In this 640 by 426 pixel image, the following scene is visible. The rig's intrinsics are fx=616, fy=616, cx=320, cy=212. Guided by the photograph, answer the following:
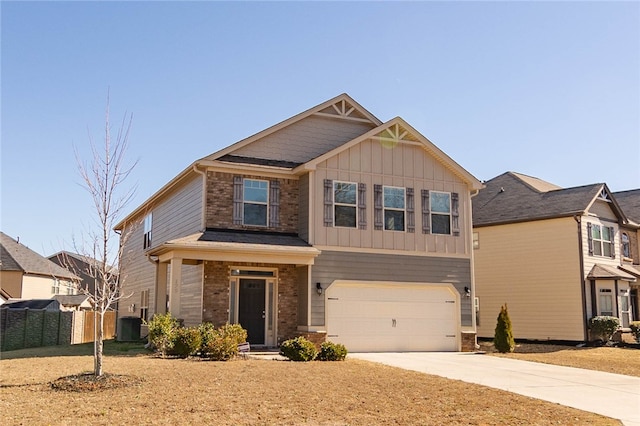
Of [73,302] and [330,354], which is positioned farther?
[73,302]

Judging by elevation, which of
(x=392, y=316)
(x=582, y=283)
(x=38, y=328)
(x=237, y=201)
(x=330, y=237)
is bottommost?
(x=38, y=328)

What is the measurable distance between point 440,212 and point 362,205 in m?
3.09

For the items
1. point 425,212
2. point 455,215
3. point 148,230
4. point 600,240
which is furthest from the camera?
point 148,230

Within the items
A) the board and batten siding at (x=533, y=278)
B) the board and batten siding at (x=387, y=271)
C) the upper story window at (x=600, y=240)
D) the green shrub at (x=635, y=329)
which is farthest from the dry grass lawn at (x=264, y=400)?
the green shrub at (x=635, y=329)

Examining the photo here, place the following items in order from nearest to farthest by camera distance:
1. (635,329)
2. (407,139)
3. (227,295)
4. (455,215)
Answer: (227,295) → (407,139) → (455,215) → (635,329)

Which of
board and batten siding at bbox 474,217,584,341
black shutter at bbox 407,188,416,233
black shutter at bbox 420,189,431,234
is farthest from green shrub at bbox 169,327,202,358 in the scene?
board and batten siding at bbox 474,217,584,341

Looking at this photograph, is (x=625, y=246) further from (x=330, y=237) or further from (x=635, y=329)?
(x=330, y=237)

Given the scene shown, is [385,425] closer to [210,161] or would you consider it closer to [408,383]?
[408,383]

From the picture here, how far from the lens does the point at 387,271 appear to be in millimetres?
20438

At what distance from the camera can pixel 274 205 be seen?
20219 millimetres

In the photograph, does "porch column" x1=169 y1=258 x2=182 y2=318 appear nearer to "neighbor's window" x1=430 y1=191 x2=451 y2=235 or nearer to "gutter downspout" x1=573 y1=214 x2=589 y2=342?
"neighbor's window" x1=430 y1=191 x2=451 y2=235

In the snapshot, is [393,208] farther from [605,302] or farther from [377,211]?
[605,302]

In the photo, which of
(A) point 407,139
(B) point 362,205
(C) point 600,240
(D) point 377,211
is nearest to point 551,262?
(C) point 600,240

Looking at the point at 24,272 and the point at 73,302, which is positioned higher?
the point at 24,272
